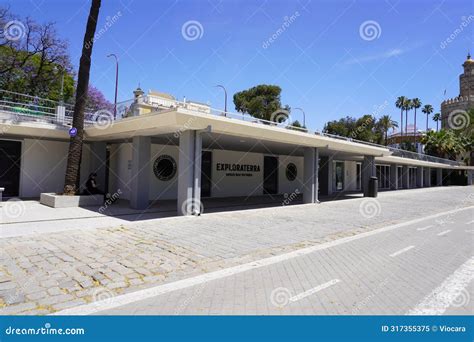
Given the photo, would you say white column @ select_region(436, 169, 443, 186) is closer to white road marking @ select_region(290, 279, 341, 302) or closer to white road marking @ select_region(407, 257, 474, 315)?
white road marking @ select_region(407, 257, 474, 315)

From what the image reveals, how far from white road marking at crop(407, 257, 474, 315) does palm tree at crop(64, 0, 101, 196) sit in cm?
1288

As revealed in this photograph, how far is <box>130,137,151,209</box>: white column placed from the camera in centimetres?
1292

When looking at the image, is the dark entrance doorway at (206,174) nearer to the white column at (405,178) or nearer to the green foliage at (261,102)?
the white column at (405,178)

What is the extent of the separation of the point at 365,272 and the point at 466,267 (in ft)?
6.79

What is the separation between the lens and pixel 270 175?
2292cm

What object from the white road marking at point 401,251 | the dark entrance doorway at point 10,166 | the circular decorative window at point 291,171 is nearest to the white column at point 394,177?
the circular decorative window at point 291,171

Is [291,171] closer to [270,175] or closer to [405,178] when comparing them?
[270,175]

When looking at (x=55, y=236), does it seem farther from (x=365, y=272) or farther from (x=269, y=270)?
(x=365, y=272)

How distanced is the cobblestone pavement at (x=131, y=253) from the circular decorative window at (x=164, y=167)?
21.2ft

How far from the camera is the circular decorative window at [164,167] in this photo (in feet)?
55.9

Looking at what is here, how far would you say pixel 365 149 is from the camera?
21.0 metres

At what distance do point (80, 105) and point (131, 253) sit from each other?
9.34 metres
